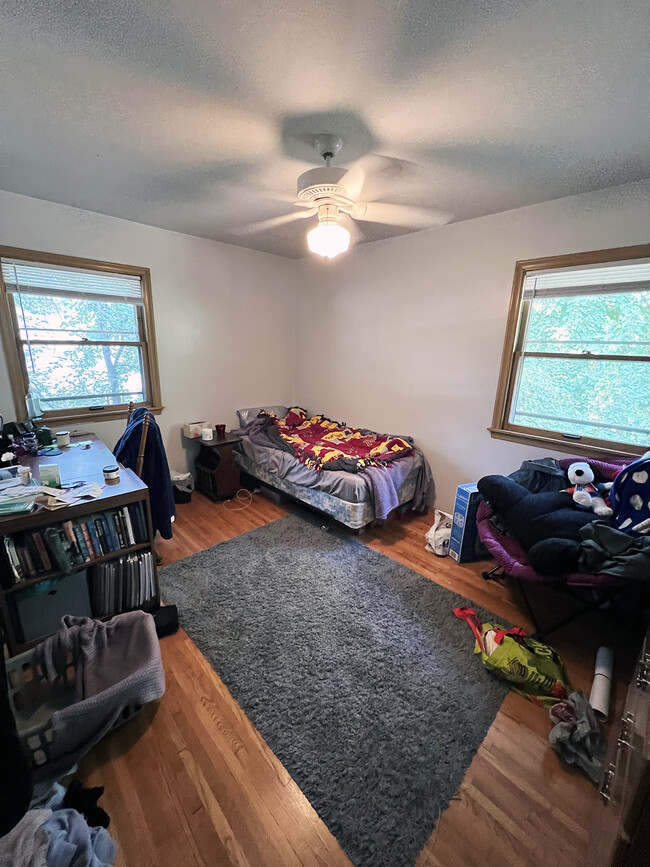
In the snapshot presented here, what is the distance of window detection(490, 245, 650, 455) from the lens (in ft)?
7.25

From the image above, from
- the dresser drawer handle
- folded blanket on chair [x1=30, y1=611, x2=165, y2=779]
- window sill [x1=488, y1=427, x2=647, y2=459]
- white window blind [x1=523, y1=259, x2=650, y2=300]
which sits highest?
white window blind [x1=523, y1=259, x2=650, y2=300]

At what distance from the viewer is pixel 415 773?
1.27m

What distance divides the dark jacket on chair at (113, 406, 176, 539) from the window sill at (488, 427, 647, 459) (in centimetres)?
256

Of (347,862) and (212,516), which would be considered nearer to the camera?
(347,862)

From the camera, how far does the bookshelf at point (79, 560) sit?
151 centimetres

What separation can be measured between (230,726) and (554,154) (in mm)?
3164

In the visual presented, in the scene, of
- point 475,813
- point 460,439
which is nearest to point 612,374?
point 460,439

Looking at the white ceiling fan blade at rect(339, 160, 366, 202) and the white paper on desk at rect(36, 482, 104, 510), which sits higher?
the white ceiling fan blade at rect(339, 160, 366, 202)

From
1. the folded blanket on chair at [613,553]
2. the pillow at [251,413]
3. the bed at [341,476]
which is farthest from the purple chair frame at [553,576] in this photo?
the pillow at [251,413]

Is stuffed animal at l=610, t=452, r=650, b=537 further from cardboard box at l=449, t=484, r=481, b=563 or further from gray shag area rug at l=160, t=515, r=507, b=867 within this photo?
gray shag area rug at l=160, t=515, r=507, b=867

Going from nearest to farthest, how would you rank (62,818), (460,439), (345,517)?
(62,818), (345,517), (460,439)

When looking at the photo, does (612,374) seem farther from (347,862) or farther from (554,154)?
(347,862)

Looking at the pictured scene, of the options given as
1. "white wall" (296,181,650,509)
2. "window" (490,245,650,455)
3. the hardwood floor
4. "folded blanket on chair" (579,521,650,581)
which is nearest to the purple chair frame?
"folded blanket on chair" (579,521,650,581)

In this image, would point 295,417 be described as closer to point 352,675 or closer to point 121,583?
point 121,583
